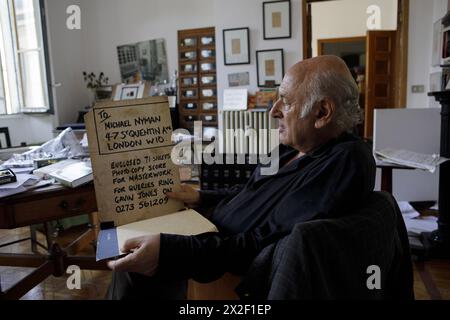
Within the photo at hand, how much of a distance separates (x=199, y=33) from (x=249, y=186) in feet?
16.7

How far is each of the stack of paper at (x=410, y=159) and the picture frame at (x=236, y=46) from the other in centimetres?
361

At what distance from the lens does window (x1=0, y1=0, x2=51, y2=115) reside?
14.1 feet

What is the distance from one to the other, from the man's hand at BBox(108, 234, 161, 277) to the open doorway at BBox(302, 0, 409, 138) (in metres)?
2.70

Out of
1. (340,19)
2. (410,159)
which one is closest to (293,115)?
(410,159)

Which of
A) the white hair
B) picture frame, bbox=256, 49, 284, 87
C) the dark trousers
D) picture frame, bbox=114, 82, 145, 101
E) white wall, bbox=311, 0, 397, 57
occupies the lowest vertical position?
the dark trousers

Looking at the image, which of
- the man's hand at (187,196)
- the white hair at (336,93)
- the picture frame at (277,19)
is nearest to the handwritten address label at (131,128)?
the man's hand at (187,196)

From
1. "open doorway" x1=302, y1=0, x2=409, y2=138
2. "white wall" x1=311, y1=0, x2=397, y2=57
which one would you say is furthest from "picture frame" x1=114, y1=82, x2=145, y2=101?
"white wall" x1=311, y1=0, x2=397, y2=57

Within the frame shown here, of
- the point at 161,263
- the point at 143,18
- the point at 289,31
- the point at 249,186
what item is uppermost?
the point at 143,18

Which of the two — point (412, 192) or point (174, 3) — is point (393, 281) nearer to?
point (412, 192)

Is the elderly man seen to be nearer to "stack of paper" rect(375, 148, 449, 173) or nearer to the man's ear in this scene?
the man's ear

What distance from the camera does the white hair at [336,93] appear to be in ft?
3.17

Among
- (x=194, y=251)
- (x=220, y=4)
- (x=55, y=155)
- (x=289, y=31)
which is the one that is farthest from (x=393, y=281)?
(x=220, y=4)

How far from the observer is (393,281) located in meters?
0.97

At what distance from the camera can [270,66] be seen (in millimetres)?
5344
